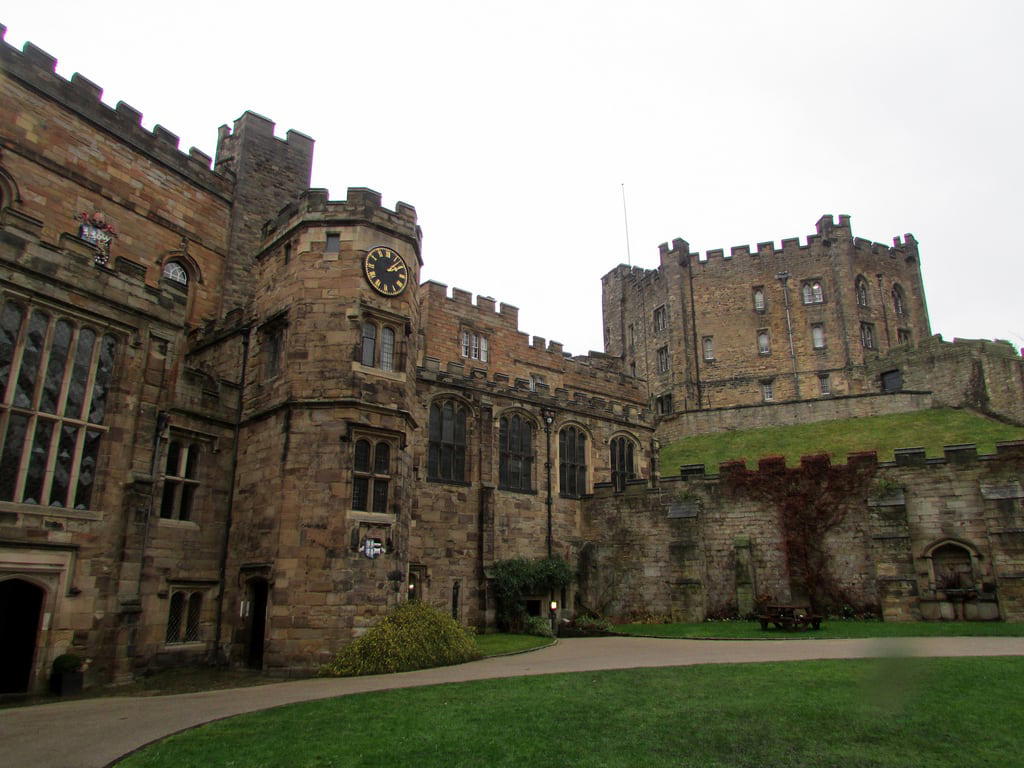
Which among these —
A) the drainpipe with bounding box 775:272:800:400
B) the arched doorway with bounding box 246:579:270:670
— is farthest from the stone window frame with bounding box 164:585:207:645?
the drainpipe with bounding box 775:272:800:400

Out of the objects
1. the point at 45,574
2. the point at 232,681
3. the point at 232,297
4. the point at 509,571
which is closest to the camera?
the point at 45,574

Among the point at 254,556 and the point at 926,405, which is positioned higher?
the point at 926,405

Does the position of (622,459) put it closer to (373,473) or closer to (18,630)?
(373,473)

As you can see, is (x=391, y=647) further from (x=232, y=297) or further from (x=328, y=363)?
(x=232, y=297)

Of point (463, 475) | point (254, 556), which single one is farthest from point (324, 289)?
point (463, 475)

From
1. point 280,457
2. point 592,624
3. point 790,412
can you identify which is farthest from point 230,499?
point 790,412

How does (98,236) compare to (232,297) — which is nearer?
(98,236)

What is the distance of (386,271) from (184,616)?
10.2 meters

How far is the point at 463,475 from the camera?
25641 mm

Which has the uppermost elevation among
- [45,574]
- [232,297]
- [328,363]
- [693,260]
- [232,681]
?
[693,260]

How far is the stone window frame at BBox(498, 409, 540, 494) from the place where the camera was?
27.1 metres

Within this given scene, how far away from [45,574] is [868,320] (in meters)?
50.5

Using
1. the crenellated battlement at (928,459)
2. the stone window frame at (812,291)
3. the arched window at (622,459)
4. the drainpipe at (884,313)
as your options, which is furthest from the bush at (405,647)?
the drainpipe at (884,313)

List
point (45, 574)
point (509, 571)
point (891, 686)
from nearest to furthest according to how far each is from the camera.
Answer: point (891, 686) → point (45, 574) → point (509, 571)
